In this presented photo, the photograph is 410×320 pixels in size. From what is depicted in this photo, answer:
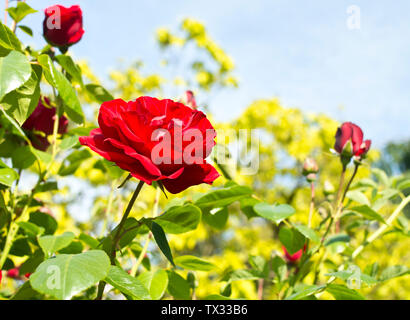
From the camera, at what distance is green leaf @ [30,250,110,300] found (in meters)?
0.25

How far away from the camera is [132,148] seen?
0.31 meters

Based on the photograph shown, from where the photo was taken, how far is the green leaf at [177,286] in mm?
515

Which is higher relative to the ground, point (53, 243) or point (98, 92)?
point (98, 92)

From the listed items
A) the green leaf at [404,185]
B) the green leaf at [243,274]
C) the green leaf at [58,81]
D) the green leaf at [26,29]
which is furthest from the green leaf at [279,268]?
the green leaf at [26,29]

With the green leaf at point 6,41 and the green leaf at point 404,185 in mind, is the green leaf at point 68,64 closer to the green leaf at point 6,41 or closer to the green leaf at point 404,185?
the green leaf at point 6,41

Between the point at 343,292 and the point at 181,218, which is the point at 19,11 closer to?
the point at 181,218

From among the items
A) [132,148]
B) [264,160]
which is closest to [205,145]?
[132,148]

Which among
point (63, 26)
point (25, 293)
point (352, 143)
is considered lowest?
point (25, 293)

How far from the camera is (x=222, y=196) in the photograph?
0.51 m

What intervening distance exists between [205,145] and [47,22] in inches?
13.2

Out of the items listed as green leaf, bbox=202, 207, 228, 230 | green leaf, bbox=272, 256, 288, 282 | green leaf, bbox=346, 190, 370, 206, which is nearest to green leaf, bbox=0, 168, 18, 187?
green leaf, bbox=202, 207, 228, 230

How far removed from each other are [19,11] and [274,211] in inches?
16.3

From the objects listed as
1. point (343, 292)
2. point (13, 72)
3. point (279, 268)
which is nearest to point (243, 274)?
point (279, 268)

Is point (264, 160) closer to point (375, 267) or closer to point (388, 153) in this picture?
point (375, 267)
